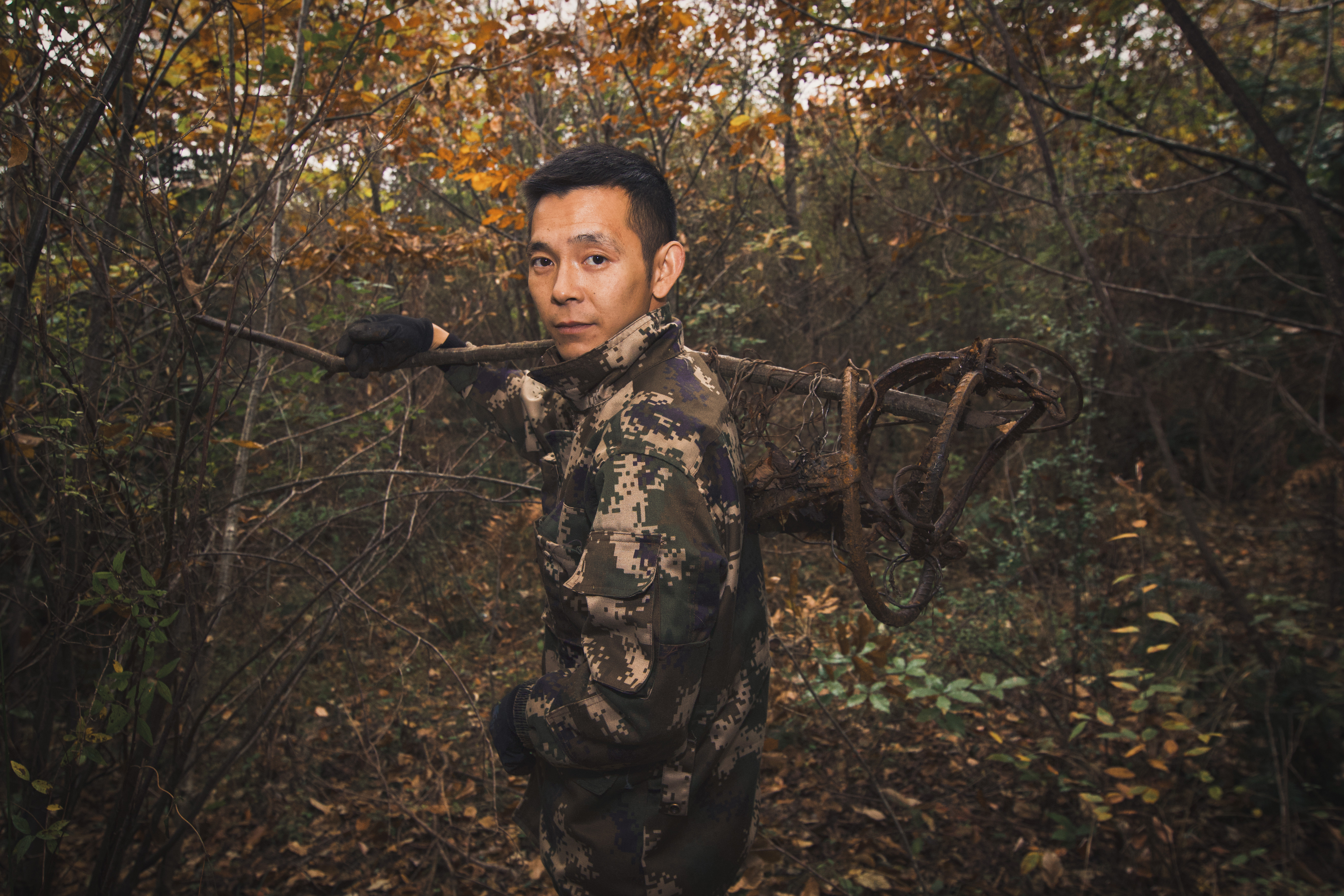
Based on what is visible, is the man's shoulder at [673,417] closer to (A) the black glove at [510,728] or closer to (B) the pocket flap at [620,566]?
(B) the pocket flap at [620,566]

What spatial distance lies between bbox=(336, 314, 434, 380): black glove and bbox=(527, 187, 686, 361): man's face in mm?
631

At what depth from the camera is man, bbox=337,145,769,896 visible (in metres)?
1.36

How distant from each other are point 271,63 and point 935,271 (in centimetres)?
704

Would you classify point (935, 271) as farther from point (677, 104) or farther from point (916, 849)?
point (916, 849)

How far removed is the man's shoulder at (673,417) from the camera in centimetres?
143

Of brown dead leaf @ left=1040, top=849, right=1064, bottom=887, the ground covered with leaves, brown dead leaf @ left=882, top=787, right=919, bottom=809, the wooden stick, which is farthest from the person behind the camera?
brown dead leaf @ left=882, top=787, right=919, bottom=809

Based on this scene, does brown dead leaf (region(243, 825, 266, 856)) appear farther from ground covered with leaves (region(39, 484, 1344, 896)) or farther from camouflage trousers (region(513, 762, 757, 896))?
camouflage trousers (region(513, 762, 757, 896))

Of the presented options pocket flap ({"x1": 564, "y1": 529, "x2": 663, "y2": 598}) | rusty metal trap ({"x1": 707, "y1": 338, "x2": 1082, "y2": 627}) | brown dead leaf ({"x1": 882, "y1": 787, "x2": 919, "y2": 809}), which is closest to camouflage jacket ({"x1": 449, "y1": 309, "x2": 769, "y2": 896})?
pocket flap ({"x1": 564, "y1": 529, "x2": 663, "y2": 598})

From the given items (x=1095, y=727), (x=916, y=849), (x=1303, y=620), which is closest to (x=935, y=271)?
(x=1303, y=620)

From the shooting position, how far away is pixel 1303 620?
3922mm

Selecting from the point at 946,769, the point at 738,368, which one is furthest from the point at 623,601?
the point at 946,769

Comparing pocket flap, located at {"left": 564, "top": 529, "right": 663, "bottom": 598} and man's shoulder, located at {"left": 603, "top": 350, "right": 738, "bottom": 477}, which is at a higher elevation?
man's shoulder, located at {"left": 603, "top": 350, "right": 738, "bottom": 477}

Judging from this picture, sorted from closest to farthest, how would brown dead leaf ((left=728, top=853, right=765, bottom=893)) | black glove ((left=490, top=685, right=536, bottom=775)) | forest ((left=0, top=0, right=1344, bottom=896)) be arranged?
black glove ((left=490, top=685, right=536, bottom=775)) < forest ((left=0, top=0, right=1344, bottom=896)) < brown dead leaf ((left=728, top=853, right=765, bottom=893))

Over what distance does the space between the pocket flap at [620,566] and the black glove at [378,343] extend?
3.59ft
